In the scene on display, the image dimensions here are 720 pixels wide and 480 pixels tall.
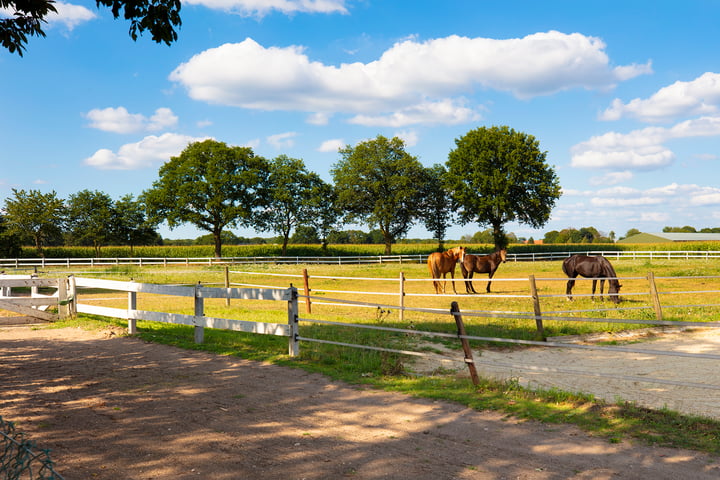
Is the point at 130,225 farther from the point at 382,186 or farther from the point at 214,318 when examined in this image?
the point at 214,318

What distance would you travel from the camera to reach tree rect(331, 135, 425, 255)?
62500mm

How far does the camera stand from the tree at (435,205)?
6531 cm

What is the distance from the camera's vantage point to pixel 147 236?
66625mm

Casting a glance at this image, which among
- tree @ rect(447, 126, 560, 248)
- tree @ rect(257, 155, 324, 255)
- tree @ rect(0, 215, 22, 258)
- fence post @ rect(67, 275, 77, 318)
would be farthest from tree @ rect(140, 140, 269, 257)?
fence post @ rect(67, 275, 77, 318)

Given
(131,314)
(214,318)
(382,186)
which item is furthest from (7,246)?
(214,318)

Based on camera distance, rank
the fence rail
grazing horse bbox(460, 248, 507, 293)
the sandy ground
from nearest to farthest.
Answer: the sandy ground, grazing horse bbox(460, 248, 507, 293), the fence rail

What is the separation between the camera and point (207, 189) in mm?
57625

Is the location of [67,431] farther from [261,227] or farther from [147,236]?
[147,236]

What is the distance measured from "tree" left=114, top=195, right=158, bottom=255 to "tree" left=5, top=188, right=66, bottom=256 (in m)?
6.11

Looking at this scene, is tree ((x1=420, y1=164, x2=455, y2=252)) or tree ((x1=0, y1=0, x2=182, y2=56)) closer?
tree ((x1=0, y1=0, x2=182, y2=56))

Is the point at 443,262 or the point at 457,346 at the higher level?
the point at 443,262

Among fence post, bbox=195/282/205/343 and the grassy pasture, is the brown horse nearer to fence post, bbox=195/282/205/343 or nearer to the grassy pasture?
the grassy pasture

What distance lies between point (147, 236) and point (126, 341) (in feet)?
195

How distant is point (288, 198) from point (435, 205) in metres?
18.0
